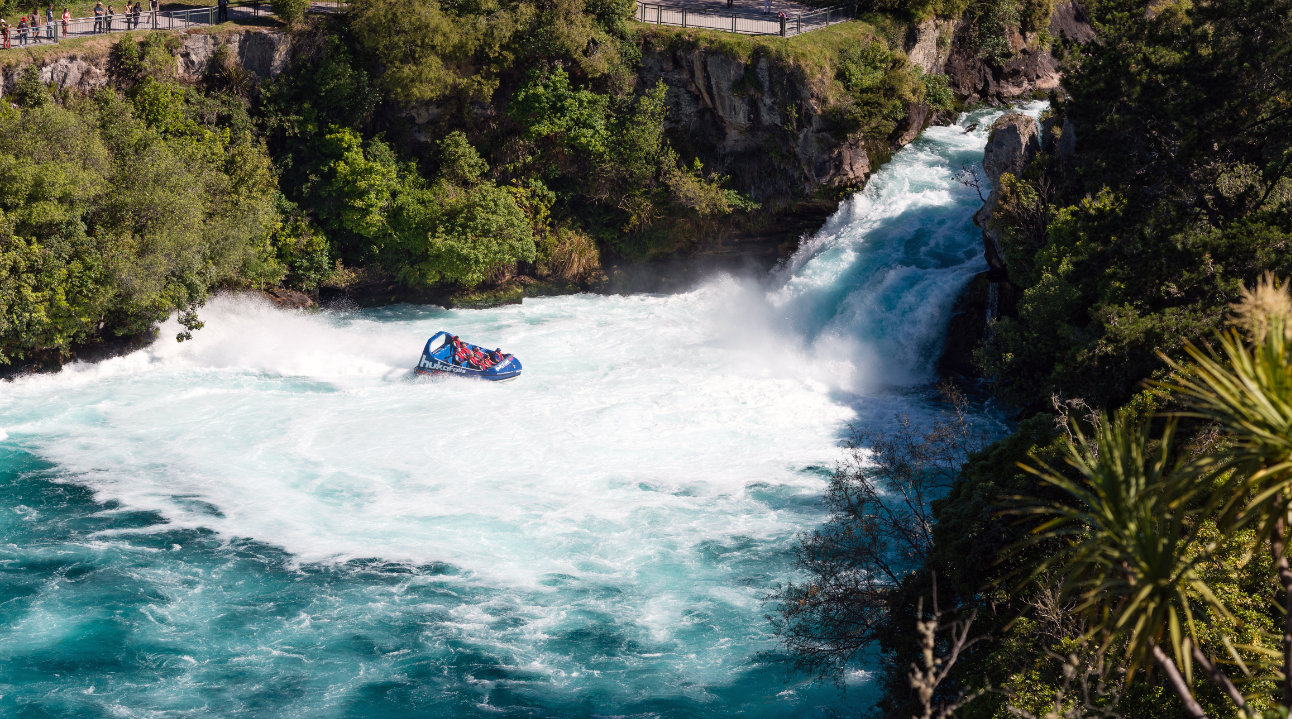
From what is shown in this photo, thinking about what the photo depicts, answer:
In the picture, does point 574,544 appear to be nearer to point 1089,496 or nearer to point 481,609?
point 481,609

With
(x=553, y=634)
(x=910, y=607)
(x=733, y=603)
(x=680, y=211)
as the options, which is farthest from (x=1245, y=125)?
(x=680, y=211)

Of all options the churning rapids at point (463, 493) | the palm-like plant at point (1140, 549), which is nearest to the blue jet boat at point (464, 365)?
the churning rapids at point (463, 493)

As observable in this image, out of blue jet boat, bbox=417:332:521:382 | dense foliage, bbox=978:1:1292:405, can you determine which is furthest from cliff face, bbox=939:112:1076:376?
blue jet boat, bbox=417:332:521:382

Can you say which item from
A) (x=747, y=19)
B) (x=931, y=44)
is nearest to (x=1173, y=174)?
(x=747, y=19)

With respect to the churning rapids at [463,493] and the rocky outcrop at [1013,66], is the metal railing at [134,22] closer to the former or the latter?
the churning rapids at [463,493]

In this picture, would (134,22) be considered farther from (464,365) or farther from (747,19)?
(747,19)

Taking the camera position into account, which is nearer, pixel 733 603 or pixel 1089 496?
pixel 1089 496

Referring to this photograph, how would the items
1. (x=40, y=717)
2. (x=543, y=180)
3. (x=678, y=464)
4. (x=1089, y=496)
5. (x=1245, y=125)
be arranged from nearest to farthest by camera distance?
1. (x=1089, y=496)
2. (x=40, y=717)
3. (x=1245, y=125)
4. (x=678, y=464)
5. (x=543, y=180)
